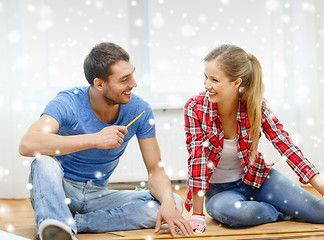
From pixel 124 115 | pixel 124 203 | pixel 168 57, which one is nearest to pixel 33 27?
pixel 168 57

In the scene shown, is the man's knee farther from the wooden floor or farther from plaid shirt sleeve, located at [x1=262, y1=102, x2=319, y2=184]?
plaid shirt sleeve, located at [x1=262, y1=102, x2=319, y2=184]

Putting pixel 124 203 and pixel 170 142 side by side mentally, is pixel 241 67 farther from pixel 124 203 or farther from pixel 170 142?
pixel 170 142

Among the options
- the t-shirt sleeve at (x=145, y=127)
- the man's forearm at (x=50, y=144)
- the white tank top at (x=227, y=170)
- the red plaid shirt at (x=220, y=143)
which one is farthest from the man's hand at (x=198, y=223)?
the man's forearm at (x=50, y=144)

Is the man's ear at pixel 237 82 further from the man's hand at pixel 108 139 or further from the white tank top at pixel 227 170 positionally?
the man's hand at pixel 108 139

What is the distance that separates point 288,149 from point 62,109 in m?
0.86

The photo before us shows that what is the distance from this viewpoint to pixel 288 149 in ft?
5.11

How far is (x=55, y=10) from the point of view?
272 cm

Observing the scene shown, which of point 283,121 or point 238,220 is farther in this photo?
point 283,121

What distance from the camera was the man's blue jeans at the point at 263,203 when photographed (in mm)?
1534

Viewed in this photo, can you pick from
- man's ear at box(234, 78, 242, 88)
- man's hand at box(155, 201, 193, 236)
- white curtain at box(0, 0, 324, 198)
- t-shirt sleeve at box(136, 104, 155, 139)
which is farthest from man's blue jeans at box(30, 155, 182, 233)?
white curtain at box(0, 0, 324, 198)

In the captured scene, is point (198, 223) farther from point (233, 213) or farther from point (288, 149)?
point (288, 149)

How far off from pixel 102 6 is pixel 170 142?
102 cm

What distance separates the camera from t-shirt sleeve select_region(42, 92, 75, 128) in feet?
4.69

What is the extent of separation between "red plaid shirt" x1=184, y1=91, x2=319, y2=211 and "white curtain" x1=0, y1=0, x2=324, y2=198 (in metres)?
1.15
